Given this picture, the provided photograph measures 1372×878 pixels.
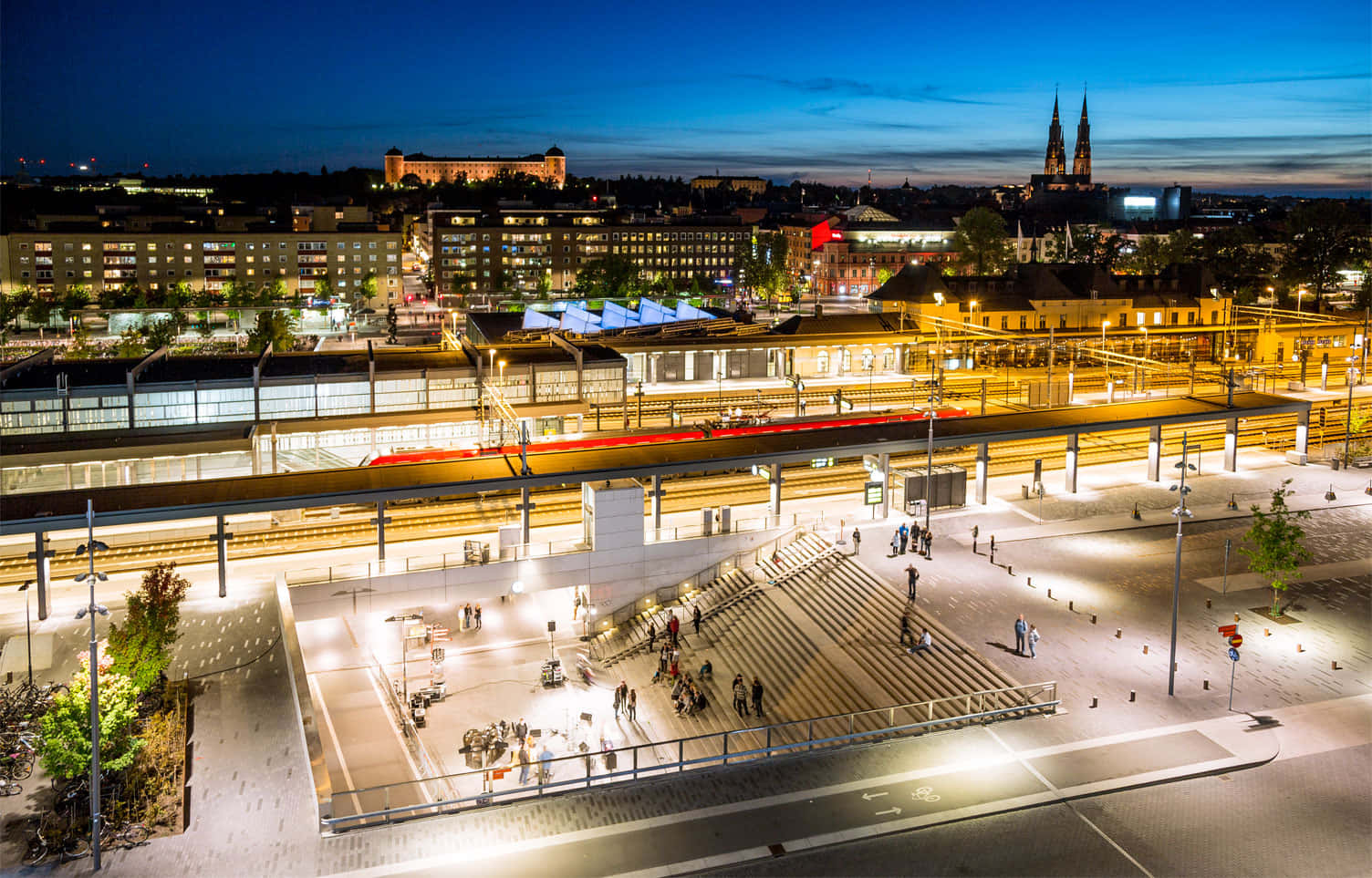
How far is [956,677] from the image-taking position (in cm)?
2459

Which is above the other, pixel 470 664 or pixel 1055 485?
pixel 1055 485

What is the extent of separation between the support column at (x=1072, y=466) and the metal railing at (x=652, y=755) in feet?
58.6

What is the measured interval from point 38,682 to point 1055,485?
33566 mm

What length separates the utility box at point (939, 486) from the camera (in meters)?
36.4

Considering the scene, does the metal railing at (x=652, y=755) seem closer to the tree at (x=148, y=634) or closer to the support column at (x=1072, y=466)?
the tree at (x=148, y=634)

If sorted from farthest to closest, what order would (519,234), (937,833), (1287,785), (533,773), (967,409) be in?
1. (519,234)
2. (967,409)
3. (533,773)
4. (1287,785)
5. (937,833)

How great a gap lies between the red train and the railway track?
184cm

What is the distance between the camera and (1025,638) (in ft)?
83.0

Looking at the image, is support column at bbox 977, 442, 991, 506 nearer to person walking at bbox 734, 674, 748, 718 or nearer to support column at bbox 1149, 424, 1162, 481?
support column at bbox 1149, 424, 1162, 481

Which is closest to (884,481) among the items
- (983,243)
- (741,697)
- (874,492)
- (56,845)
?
(874,492)

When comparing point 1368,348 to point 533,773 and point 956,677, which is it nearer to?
point 956,677

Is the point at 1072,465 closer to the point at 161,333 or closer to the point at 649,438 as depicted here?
the point at 649,438

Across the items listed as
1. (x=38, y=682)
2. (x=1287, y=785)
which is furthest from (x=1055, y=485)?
(x=38, y=682)

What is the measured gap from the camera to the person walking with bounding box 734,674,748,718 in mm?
26312
